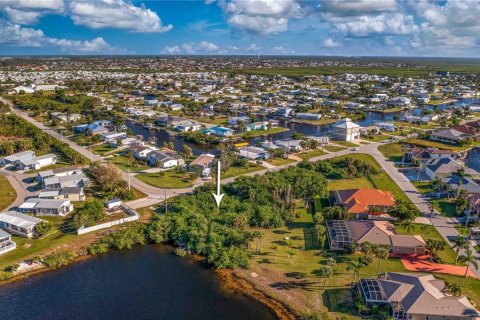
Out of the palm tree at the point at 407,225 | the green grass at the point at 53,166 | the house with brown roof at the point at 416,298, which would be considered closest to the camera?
the house with brown roof at the point at 416,298

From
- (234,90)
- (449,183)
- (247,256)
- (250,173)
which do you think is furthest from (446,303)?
(234,90)

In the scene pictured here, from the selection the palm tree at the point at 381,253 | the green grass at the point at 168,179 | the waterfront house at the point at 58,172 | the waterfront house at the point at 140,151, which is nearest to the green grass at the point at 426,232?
the palm tree at the point at 381,253

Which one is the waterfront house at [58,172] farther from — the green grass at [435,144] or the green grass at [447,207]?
the green grass at [435,144]

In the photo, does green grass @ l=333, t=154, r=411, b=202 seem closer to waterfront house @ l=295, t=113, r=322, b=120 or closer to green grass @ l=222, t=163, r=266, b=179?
green grass @ l=222, t=163, r=266, b=179

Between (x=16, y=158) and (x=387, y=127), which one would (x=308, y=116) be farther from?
(x=16, y=158)

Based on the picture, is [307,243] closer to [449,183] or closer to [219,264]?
[219,264]

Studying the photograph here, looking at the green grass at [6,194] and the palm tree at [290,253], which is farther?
the green grass at [6,194]
